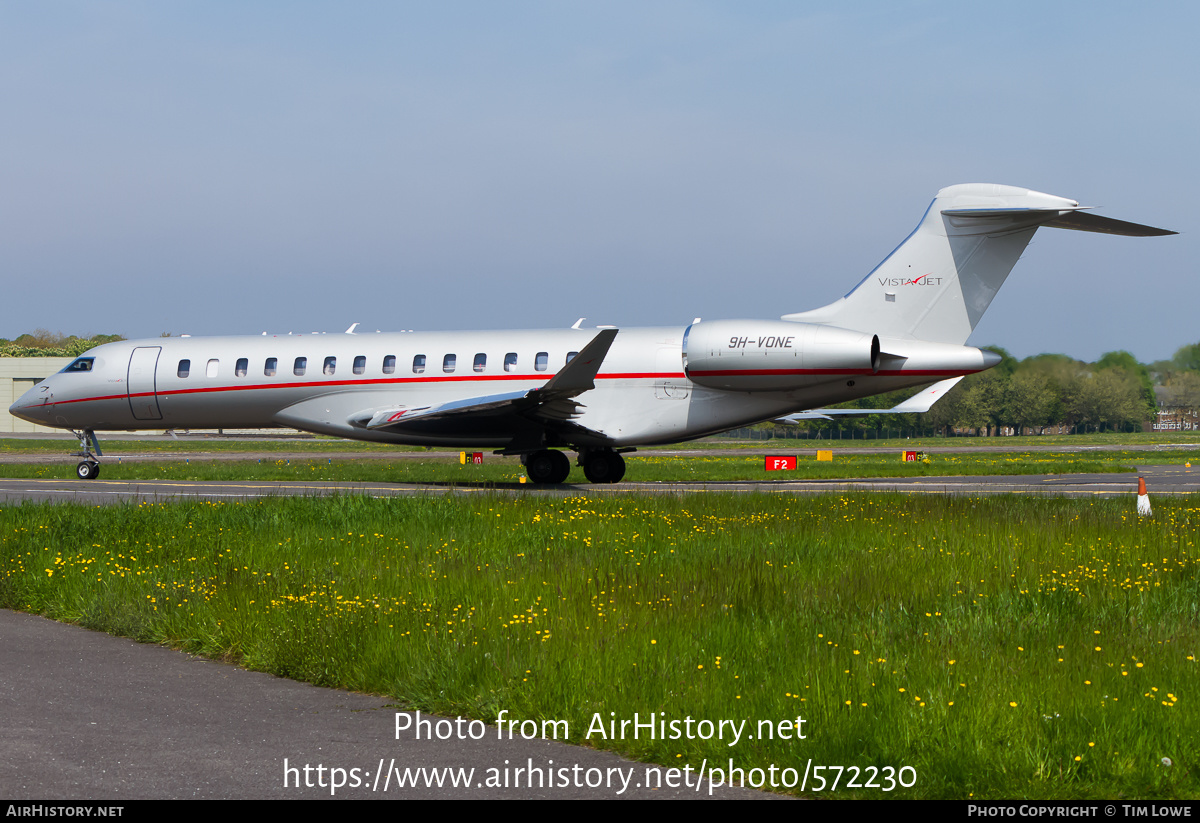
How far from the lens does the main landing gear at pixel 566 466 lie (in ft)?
76.7

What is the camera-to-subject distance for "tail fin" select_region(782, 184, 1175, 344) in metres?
20.7

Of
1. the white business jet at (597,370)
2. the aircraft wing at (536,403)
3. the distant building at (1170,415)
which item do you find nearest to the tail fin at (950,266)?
the white business jet at (597,370)

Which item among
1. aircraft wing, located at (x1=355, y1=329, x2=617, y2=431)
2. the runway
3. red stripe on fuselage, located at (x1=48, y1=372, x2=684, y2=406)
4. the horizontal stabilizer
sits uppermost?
the horizontal stabilizer

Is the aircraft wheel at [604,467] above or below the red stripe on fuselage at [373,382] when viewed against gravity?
below

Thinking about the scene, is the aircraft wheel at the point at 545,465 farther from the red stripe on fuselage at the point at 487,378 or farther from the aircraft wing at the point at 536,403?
the red stripe on fuselage at the point at 487,378

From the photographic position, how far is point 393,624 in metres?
7.45

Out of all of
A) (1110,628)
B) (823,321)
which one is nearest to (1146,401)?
(823,321)

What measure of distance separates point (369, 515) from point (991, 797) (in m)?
10.6

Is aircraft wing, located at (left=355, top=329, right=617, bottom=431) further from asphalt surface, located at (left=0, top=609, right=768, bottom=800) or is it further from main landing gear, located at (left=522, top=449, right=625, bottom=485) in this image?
asphalt surface, located at (left=0, top=609, right=768, bottom=800)

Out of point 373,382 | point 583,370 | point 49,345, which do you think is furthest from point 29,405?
point 49,345

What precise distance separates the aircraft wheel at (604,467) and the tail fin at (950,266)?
5.87 m

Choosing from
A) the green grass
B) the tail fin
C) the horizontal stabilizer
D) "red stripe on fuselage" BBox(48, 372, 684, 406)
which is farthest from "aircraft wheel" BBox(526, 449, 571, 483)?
the horizontal stabilizer

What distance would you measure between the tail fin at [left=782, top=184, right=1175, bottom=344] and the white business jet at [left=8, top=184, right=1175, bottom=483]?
3 cm
